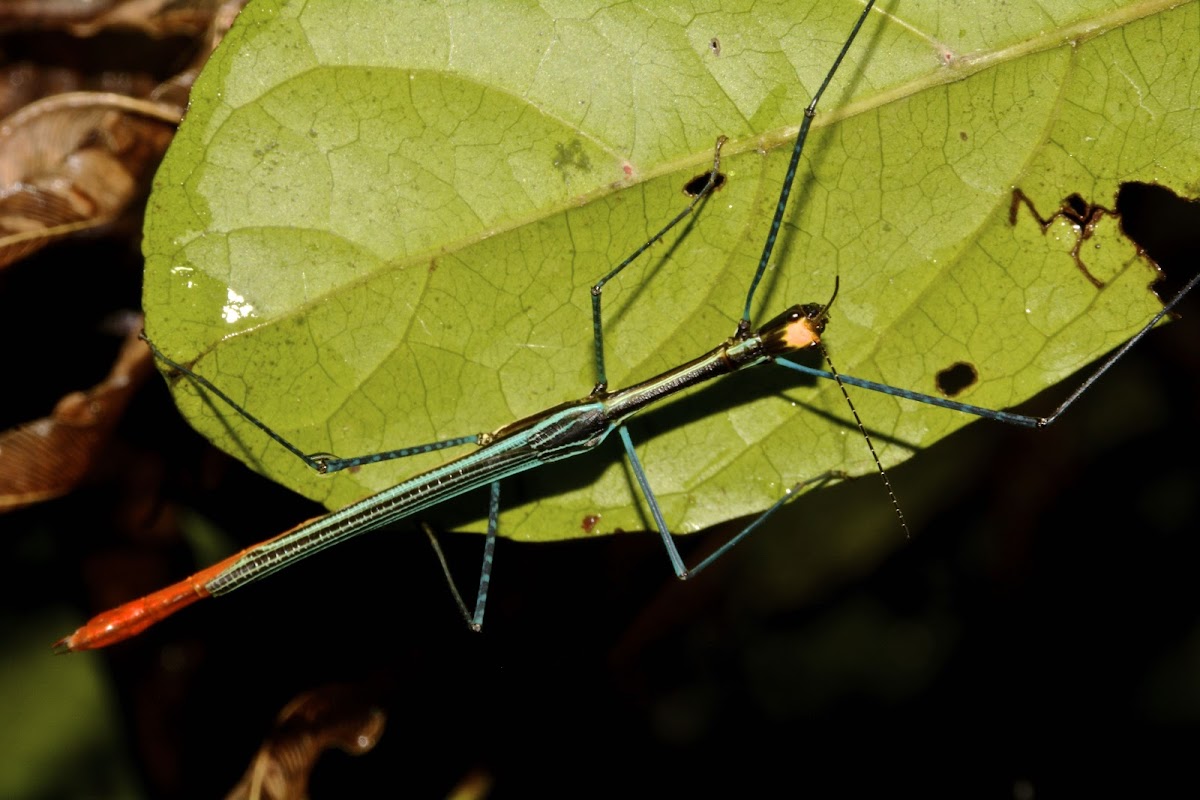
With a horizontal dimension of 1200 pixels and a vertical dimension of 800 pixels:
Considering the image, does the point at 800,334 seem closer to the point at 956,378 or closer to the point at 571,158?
the point at 956,378

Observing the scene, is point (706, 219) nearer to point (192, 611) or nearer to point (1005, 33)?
point (1005, 33)

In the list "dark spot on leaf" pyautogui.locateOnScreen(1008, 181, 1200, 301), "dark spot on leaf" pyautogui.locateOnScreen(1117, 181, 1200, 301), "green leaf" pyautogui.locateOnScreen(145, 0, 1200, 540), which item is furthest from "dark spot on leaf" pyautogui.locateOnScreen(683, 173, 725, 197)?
"dark spot on leaf" pyautogui.locateOnScreen(1117, 181, 1200, 301)

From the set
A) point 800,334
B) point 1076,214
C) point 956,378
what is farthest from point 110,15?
point 1076,214

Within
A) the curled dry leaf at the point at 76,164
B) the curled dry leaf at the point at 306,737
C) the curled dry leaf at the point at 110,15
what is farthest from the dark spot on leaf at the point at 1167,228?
the curled dry leaf at the point at 110,15

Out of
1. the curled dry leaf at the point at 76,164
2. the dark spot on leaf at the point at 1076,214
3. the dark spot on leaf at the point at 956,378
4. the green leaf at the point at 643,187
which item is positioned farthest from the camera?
the curled dry leaf at the point at 76,164

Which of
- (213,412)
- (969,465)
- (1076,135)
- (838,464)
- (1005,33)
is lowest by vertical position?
(969,465)

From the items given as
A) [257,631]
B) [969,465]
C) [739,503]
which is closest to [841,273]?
[739,503]

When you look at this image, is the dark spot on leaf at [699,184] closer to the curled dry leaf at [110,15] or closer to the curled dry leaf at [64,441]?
the curled dry leaf at [64,441]
